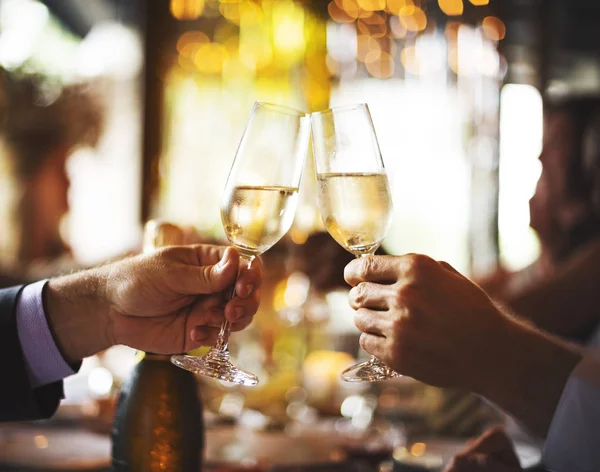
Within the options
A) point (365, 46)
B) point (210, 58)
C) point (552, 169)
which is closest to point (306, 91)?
point (365, 46)

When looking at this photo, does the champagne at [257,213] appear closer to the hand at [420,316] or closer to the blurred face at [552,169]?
the hand at [420,316]

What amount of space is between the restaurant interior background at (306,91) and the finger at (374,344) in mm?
3826

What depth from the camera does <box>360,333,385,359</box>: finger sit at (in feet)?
3.07

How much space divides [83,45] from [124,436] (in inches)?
173

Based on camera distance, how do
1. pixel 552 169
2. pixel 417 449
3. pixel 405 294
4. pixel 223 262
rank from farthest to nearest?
pixel 552 169, pixel 417 449, pixel 223 262, pixel 405 294

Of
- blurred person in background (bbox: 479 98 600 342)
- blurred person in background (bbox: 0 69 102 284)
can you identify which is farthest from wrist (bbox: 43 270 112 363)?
blurred person in background (bbox: 0 69 102 284)

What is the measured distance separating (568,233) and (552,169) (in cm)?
38

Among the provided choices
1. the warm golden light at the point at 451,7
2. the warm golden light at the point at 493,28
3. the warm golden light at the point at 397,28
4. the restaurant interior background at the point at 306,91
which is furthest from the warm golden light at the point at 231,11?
the warm golden light at the point at 493,28

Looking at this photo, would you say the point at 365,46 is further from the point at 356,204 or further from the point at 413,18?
the point at 356,204

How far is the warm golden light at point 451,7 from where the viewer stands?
4895mm

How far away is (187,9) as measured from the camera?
4.83m

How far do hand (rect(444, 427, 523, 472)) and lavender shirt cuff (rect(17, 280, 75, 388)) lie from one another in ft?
2.07

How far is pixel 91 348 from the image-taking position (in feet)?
3.89

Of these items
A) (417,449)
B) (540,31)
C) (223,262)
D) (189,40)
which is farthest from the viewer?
(189,40)
